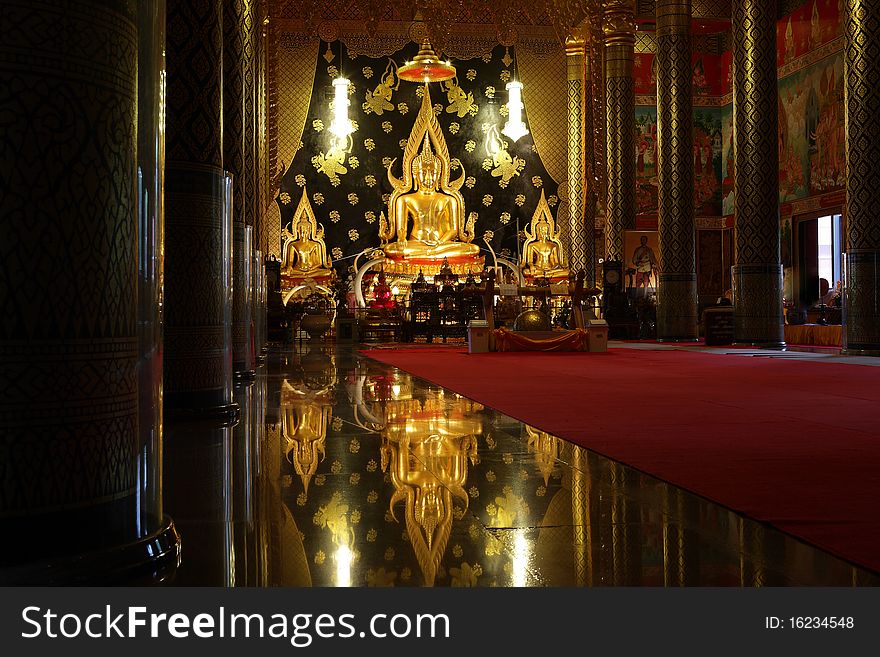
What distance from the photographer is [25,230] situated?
5.87 ft

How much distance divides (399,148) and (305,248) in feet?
10.8

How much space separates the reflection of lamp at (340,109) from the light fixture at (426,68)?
2347 mm

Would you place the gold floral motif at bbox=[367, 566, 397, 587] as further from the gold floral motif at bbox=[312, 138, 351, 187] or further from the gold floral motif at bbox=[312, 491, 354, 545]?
the gold floral motif at bbox=[312, 138, 351, 187]

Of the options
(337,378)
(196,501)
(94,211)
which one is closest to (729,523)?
(196,501)

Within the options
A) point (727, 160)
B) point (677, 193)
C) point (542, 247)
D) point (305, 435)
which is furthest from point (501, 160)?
point (305, 435)

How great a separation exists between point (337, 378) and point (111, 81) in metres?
6.00

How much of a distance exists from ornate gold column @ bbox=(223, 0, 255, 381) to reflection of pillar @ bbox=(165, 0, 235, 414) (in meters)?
1.65

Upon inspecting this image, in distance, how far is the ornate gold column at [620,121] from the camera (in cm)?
1877

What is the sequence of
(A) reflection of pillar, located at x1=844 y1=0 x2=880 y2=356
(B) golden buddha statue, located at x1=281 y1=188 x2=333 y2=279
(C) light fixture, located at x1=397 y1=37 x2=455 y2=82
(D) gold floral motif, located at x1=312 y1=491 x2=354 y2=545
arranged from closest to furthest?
(D) gold floral motif, located at x1=312 y1=491 x2=354 y2=545 → (A) reflection of pillar, located at x1=844 y1=0 x2=880 y2=356 → (C) light fixture, located at x1=397 y1=37 x2=455 y2=82 → (B) golden buddha statue, located at x1=281 y1=188 x2=333 y2=279

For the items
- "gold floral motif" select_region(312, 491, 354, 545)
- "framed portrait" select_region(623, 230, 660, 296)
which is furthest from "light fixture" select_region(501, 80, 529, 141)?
"gold floral motif" select_region(312, 491, 354, 545)

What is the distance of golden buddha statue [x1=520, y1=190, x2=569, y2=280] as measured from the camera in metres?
21.2

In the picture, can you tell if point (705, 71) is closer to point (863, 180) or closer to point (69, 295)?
point (863, 180)

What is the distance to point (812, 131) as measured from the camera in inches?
780

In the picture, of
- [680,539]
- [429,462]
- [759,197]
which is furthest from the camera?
[759,197]
